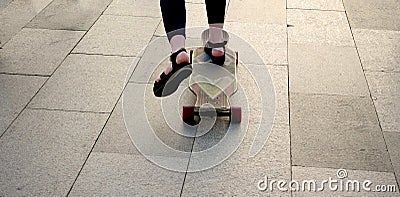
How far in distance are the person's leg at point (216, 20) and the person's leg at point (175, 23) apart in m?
0.15

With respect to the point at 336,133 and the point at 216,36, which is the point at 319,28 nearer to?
the point at 216,36

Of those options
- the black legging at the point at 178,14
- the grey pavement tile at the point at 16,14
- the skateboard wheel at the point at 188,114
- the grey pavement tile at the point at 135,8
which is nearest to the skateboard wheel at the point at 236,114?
the skateboard wheel at the point at 188,114

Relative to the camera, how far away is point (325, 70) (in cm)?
256

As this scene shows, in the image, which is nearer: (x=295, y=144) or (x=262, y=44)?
(x=295, y=144)

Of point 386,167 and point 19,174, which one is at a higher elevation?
point 19,174

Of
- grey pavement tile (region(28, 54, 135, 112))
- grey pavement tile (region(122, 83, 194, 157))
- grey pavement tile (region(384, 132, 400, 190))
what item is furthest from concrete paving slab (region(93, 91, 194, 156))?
grey pavement tile (region(384, 132, 400, 190))

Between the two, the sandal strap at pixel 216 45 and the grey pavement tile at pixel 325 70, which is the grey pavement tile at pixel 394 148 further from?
the sandal strap at pixel 216 45

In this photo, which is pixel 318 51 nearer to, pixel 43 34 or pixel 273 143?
pixel 273 143

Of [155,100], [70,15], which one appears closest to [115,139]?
[155,100]

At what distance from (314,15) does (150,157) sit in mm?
1789

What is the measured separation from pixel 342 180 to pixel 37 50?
1.78m

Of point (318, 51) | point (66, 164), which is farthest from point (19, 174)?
point (318, 51)

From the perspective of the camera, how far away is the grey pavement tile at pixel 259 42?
8.70 ft

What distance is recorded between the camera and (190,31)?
295 centimetres
